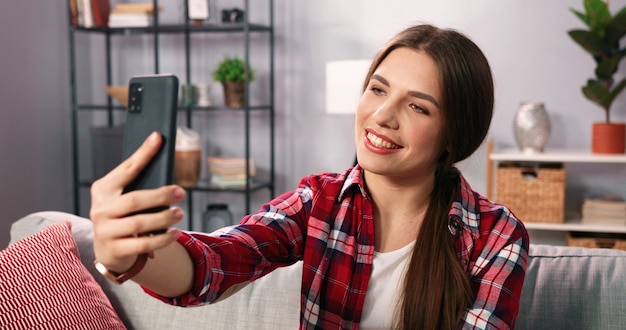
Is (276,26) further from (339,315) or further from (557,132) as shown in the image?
(339,315)

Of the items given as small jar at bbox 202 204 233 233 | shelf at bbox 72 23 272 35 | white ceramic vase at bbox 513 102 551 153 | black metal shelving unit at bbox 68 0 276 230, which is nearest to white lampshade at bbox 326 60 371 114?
black metal shelving unit at bbox 68 0 276 230

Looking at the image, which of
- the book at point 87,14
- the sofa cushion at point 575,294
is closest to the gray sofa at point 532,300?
the sofa cushion at point 575,294

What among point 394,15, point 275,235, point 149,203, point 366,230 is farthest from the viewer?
point 394,15

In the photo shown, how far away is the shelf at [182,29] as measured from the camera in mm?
3852

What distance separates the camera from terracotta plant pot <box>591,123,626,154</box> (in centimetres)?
325

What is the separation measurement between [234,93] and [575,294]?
2.75 meters

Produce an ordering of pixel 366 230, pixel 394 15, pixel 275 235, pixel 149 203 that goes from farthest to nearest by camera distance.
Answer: pixel 394 15 → pixel 366 230 → pixel 275 235 → pixel 149 203

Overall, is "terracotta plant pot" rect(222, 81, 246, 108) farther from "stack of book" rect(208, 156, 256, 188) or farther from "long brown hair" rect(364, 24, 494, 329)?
"long brown hair" rect(364, 24, 494, 329)

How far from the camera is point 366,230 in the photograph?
→ 133 centimetres

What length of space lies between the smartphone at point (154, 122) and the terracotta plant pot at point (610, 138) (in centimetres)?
285

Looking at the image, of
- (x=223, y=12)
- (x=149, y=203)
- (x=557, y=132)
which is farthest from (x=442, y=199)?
(x=223, y=12)

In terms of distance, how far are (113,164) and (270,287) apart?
269cm

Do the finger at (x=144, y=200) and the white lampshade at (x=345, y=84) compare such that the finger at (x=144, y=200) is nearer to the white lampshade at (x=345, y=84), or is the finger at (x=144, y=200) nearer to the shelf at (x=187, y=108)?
the white lampshade at (x=345, y=84)

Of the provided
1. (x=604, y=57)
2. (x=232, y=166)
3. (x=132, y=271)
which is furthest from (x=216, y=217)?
(x=132, y=271)
